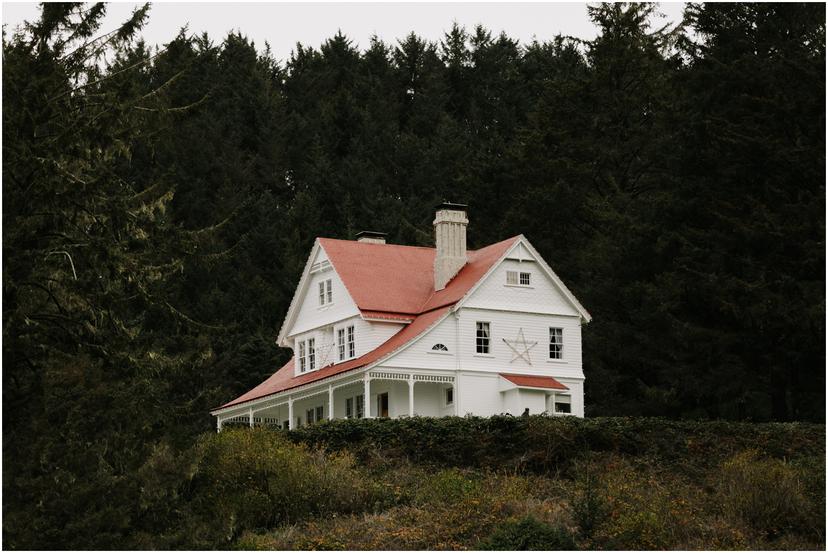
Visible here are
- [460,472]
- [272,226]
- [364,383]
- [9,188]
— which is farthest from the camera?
[272,226]

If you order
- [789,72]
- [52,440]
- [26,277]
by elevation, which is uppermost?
[789,72]

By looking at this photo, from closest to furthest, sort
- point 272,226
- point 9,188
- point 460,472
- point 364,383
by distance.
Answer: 1. point 9,188
2. point 460,472
3. point 364,383
4. point 272,226

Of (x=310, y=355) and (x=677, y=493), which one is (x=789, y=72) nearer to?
(x=677, y=493)

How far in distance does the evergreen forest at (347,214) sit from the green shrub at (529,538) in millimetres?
227

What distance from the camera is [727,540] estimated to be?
1164 inches

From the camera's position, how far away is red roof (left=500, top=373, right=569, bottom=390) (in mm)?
45375

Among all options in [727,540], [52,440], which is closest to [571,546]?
[727,540]

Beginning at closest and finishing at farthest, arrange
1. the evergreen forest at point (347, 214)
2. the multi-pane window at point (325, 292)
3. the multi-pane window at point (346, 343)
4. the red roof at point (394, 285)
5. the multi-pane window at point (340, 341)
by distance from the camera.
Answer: the evergreen forest at point (347, 214)
the red roof at point (394, 285)
the multi-pane window at point (346, 343)
the multi-pane window at point (340, 341)
the multi-pane window at point (325, 292)

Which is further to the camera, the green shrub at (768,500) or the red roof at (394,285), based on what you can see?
the red roof at (394,285)

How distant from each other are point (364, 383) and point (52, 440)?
62.5ft

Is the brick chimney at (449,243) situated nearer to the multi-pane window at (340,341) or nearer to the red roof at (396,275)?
the red roof at (396,275)

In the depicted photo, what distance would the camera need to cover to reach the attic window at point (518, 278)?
47031 millimetres

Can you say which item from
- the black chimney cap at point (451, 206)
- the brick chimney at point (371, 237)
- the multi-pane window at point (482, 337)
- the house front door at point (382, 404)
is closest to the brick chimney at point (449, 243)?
the black chimney cap at point (451, 206)

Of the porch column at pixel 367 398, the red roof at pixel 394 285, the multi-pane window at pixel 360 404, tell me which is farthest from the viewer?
the multi-pane window at pixel 360 404
